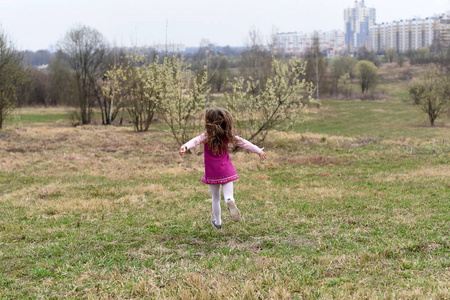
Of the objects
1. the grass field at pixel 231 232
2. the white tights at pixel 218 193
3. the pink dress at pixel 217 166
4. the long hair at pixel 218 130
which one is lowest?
the grass field at pixel 231 232

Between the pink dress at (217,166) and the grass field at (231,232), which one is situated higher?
the pink dress at (217,166)

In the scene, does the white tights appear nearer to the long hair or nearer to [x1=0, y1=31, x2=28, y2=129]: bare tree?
the long hair

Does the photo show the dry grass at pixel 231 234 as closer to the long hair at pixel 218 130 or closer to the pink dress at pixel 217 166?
the pink dress at pixel 217 166

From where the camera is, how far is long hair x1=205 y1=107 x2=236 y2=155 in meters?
5.79

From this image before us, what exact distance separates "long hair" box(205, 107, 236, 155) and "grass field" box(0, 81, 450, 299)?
51.4 inches

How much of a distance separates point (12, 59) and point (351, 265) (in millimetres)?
27702

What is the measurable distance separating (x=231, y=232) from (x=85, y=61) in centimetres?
3233

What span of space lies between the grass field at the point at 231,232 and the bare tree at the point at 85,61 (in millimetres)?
20680

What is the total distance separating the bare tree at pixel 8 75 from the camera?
25453mm

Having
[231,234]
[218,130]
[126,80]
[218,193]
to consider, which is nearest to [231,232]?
[231,234]

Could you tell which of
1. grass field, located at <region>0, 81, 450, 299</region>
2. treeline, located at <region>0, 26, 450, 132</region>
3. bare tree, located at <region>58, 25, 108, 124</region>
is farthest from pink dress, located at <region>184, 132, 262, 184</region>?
bare tree, located at <region>58, 25, 108, 124</region>

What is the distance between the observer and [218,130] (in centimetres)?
577

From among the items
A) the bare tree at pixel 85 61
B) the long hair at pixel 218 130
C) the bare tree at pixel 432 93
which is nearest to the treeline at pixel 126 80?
the bare tree at pixel 85 61

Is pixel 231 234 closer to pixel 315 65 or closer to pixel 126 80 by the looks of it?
pixel 126 80
